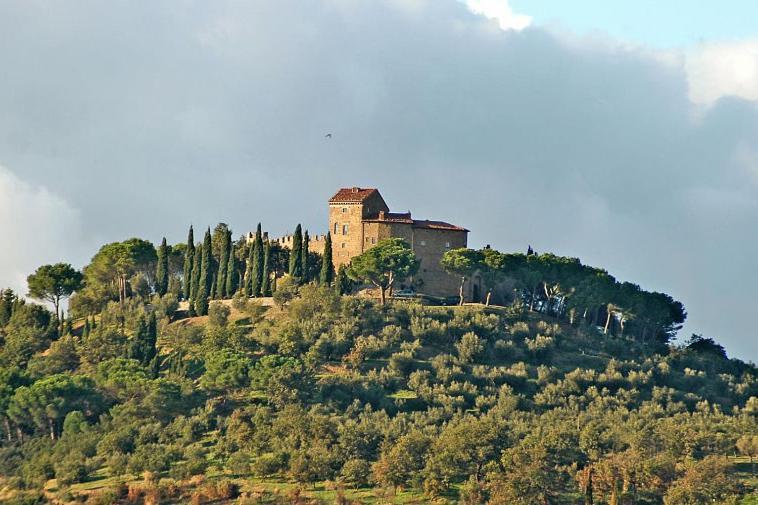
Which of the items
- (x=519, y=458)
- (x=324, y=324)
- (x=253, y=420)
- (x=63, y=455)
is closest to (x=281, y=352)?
(x=324, y=324)

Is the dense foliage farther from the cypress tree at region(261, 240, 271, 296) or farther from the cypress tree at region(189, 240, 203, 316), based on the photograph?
the cypress tree at region(261, 240, 271, 296)

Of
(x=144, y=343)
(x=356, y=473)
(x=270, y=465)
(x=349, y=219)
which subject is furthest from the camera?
(x=349, y=219)

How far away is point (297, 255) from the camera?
11431 centimetres

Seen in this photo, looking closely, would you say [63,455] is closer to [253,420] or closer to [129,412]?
[129,412]

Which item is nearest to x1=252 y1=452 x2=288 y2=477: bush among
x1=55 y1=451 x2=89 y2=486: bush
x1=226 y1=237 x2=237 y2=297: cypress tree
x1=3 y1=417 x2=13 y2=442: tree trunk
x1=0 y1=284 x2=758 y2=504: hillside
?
x1=0 y1=284 x2=758 y2=504: hillside

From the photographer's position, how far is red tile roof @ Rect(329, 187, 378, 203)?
117312 mm

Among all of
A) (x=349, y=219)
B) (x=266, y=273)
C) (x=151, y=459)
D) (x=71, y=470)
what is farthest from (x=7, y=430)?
(x=349, y=219)

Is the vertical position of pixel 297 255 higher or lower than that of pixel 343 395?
higher

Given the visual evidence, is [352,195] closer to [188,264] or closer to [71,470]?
[188,264]

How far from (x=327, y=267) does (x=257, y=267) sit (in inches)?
224

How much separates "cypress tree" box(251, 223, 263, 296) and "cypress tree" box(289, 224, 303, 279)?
246cm

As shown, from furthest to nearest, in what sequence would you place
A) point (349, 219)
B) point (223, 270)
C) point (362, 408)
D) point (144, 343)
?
1. point (349, 219)
2. point (223, 270)
3. point (144, 343)
4. point (362, 408)

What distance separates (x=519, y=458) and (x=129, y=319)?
41.4 m

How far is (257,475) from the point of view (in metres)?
81.8
